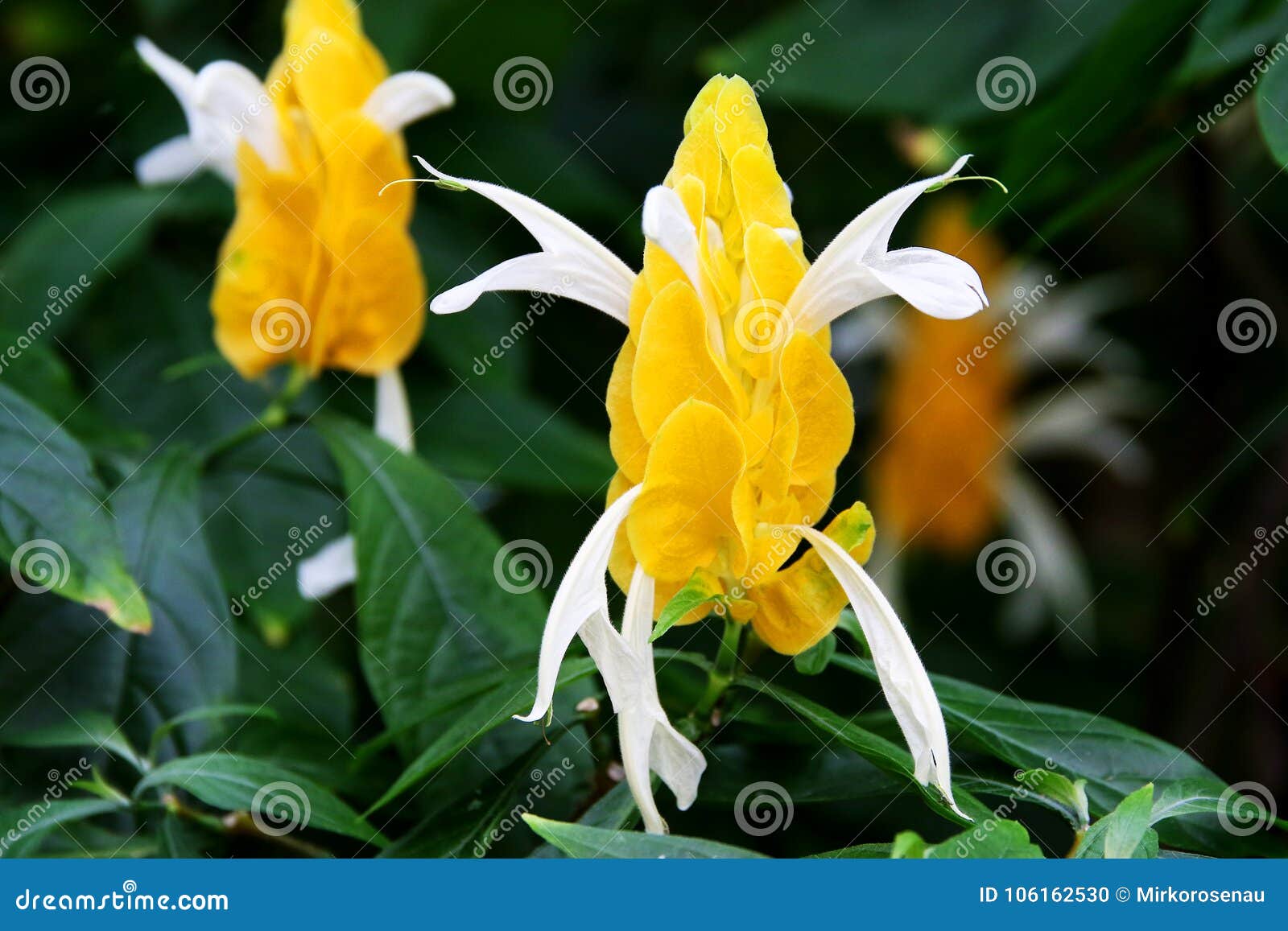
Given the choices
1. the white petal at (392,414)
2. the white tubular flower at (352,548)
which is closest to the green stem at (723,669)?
the white tubular flower at (352,548)

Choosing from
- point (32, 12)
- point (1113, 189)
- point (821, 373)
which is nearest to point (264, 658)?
point (821, 373)

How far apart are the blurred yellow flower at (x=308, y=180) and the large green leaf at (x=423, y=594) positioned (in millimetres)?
118

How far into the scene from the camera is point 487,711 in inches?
23.4

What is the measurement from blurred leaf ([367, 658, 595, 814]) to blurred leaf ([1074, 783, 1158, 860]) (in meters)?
0.23

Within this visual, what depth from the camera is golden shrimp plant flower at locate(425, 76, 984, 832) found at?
1.63ft

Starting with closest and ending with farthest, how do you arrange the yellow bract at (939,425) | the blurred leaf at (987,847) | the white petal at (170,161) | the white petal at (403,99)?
1. the blurred leaf at (987,847)
2. the white petal at (403,99)
3. the white petal at (170,161)
4. the yellow bract at (939,425)

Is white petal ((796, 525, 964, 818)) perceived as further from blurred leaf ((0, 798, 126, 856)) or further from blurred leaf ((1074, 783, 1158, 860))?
blurred leaf ((0, 798, 126, 856))

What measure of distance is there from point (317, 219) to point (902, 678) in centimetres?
53

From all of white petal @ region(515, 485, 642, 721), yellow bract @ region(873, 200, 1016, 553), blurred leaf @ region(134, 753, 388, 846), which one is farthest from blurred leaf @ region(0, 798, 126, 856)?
yellow bract @ region(873, 200, 1016, 553)

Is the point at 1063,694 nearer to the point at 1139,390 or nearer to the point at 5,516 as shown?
the point at 1139,390

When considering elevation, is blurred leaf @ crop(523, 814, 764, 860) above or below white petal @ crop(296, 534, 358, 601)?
above

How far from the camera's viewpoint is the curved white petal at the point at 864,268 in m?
0.50

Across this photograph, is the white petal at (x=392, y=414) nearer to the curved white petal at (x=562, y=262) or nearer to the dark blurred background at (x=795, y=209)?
the dark blurred background at (x=795, y=209)

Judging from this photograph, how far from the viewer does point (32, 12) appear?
1567mm
